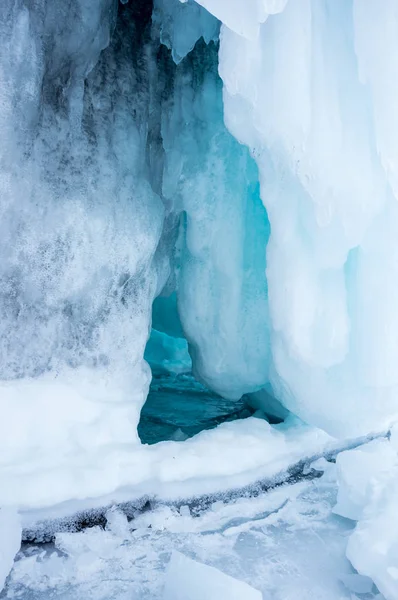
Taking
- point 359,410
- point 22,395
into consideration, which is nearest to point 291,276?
point 359,410

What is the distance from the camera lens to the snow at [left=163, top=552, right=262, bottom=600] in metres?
1.52

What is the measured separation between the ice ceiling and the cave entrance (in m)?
0.79

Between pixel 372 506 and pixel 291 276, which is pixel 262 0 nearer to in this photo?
pixel 291 276

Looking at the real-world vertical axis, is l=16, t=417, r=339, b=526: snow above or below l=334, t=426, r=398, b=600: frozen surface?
below

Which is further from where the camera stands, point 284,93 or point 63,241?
point 63,241

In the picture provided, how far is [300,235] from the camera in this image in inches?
96.3

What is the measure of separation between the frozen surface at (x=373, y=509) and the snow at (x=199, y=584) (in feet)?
1.39

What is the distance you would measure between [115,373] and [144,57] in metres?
1.60

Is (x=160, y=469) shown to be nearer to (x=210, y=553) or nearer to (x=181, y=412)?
(x=210, y=553)

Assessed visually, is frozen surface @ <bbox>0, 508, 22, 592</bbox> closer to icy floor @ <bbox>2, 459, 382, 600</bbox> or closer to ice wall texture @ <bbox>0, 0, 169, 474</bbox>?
icy floor @ <bbox>2, 459, 382, 600</bbox>

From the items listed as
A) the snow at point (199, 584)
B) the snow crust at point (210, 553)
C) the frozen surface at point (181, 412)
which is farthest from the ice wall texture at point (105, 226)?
the snow at point (199, 584)

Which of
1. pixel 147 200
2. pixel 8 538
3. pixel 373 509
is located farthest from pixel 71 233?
pixel 373 509

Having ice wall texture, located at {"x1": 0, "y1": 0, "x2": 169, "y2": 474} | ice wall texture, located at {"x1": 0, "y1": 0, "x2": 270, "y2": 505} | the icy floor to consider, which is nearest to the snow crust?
the icy floor

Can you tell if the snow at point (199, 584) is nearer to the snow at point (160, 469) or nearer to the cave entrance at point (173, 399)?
the snow at point (160, 469)
